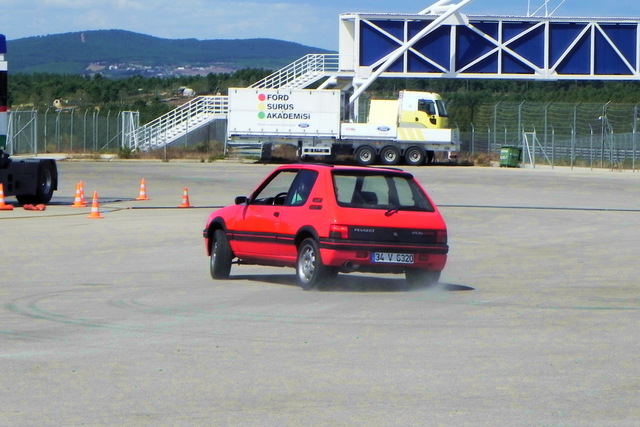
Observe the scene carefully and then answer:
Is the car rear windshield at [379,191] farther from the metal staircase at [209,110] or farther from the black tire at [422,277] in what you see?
the metal staircase at [209,110]

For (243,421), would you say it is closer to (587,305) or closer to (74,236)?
(587,305)

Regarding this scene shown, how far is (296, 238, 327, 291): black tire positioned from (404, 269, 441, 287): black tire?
1.07m

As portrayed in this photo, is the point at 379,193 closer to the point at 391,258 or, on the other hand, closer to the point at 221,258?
the point at 391,258

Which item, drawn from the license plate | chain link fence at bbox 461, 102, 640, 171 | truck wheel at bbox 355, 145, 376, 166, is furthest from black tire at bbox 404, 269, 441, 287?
truck wheel at bbox 355, 145, 376, 166

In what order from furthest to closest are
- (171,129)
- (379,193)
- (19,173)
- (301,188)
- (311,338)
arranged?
(171,129) → (19,173) → (301,188) → (379,193) → (311,338)

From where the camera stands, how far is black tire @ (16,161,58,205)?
26797mm

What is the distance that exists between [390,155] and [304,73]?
1136 cm

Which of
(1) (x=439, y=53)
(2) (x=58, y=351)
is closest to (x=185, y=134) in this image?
(1) (x=439, y=53)

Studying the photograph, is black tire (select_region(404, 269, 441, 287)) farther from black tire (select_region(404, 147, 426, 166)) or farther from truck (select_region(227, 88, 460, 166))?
black tire (select_region(404, 147, 426, 166))

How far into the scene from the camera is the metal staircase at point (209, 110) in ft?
199

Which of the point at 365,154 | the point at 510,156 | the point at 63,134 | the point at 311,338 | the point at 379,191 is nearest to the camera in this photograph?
the point at 311,338

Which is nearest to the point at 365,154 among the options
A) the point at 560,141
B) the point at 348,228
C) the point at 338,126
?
the point at 338,126

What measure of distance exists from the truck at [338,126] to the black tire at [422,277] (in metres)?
39.3

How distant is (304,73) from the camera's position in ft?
203
